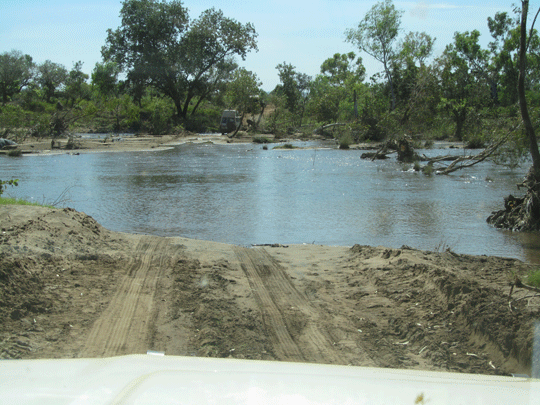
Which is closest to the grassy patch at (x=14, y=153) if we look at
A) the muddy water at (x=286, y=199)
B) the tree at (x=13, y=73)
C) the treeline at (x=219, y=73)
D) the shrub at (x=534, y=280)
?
the muddy water at (x=286, y=199)

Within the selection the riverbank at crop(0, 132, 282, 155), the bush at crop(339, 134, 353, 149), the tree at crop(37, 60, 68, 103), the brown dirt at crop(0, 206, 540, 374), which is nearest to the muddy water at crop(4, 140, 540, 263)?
the brown dirt at crop(0, 206, 540, 374)

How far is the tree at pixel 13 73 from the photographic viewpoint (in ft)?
237

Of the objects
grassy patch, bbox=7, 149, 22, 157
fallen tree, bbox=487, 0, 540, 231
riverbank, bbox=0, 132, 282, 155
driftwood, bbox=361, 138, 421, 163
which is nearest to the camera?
fallen tree, bbox=487, 0, 540, 231

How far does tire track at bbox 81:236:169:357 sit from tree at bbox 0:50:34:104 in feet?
237

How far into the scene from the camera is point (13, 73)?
7519 centimetres

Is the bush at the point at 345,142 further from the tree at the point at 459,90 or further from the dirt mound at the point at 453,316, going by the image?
the dirt mound at the point at 453,316

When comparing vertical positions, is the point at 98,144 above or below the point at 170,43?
below

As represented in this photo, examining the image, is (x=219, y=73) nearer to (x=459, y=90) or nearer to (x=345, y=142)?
(x=345, y=142)

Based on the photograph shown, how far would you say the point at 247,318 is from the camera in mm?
5223

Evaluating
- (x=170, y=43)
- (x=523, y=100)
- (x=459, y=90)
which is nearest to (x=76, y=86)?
(x=170, y=43)

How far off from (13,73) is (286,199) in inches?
2889

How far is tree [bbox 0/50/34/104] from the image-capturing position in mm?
72188

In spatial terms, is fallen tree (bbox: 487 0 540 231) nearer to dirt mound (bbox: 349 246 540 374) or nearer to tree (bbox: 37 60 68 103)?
dirt mound (bbox: 349 246 540 374)

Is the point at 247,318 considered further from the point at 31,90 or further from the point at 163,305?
the point at 31,90
